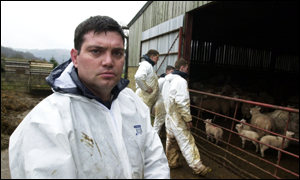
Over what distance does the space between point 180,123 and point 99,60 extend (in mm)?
3513

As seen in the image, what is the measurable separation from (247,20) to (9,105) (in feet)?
40.7

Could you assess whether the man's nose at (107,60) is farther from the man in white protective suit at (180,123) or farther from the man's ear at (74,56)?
the man in white protective suit at (180,123)

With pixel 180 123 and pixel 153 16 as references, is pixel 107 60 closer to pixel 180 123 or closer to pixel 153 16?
pixel 180 123

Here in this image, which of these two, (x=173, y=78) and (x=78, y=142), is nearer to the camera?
(x=78, y=142)

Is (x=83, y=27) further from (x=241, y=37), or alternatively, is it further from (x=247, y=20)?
(x=241, y=37)

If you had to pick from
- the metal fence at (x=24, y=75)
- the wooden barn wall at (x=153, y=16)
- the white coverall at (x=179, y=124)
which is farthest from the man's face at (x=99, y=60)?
the metal fence at (x=24, y=75)

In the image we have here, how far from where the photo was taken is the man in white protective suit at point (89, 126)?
3.56 feet

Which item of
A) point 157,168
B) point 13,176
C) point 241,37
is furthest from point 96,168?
point 241,37

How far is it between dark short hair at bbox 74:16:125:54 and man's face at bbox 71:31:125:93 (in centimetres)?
3

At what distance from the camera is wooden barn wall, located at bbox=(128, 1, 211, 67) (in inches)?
332

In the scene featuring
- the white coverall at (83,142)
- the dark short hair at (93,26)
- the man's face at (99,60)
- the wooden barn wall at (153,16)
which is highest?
the wooden barn wall at (153,16)

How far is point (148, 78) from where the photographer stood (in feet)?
20.4

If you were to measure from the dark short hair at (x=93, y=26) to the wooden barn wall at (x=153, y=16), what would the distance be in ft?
20.1

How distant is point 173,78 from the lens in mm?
4801
